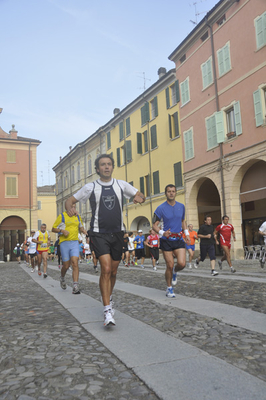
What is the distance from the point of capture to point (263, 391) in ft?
7.89

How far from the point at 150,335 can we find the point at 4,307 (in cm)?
329

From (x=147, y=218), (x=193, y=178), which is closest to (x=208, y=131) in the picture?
(x=193, y=178)

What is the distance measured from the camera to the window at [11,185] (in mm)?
44469

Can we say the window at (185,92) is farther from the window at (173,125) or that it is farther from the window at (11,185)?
the window at (11,185)

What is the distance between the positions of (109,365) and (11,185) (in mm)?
43796

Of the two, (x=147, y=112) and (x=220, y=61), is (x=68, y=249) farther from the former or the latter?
(x=147, y=112)

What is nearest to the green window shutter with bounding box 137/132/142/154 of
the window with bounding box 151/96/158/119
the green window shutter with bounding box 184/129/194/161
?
the window with bounding box 151/96/158/119

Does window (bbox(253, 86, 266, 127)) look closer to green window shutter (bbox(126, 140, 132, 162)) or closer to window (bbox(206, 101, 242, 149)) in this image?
window (bbox(206, 101, 242, 149))

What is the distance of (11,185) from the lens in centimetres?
4469

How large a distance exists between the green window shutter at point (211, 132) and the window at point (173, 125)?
4325mm

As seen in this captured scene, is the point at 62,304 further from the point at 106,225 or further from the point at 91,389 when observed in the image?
the point at 91,389

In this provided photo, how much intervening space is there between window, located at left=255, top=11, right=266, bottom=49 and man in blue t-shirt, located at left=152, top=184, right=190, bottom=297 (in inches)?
552

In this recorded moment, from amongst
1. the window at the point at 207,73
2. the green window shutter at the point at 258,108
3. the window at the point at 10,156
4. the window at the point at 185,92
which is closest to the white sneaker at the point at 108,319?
the green window shutter at the point at 258,108

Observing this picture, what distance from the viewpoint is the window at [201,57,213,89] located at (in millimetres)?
22198
